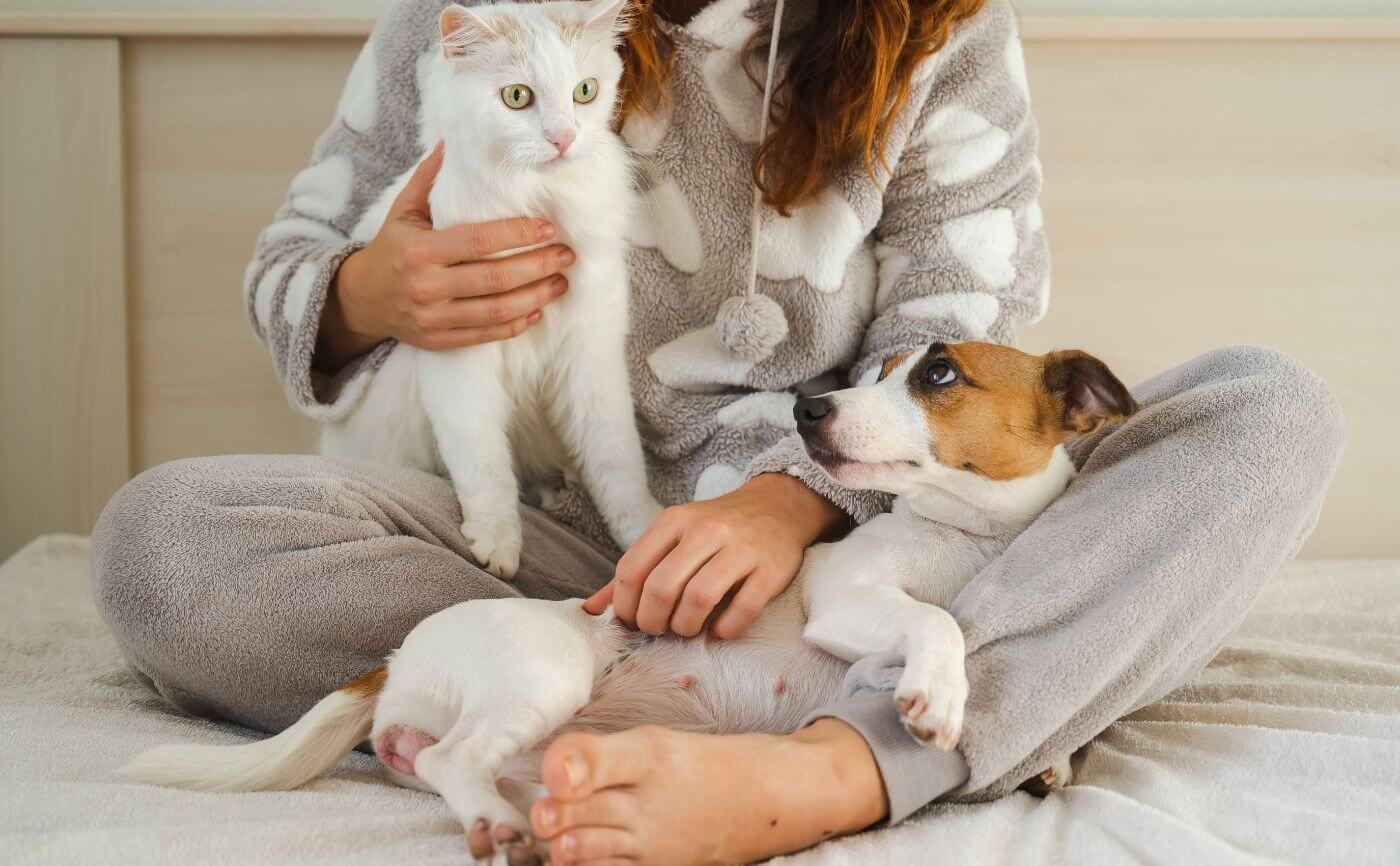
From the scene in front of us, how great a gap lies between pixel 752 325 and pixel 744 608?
421 millimetres

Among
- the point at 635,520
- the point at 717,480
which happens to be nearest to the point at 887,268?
the point at 717,480

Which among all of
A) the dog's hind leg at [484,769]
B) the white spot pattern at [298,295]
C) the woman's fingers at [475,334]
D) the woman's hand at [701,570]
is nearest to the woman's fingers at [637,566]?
the woman's hand at [701,570]

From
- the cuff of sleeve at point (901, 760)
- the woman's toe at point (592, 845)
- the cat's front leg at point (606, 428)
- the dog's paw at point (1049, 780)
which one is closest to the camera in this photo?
the woman's toe at point (592, 845)

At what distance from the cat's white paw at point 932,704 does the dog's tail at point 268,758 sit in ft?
1.62

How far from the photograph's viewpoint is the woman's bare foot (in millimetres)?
759

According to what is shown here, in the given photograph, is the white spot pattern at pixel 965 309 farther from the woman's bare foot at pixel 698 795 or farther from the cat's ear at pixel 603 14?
the woman's bare foot at pixel 698 795

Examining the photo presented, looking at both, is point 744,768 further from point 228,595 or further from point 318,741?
point 228,595

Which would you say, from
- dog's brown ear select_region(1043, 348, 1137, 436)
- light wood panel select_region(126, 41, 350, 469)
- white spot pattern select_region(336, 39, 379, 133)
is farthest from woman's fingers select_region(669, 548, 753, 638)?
light wood panel select_region(126, 41, 350, 469)

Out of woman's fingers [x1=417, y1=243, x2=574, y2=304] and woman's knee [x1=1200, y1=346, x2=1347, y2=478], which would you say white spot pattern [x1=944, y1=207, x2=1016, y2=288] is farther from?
woman's fingers [x1=417, y1=243, x2=574, y2=304]

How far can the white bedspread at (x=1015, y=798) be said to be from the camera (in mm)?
828

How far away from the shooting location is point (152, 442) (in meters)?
2.01

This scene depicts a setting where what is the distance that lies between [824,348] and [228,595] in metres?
0.76

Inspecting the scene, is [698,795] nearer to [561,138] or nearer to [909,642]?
[909,642]

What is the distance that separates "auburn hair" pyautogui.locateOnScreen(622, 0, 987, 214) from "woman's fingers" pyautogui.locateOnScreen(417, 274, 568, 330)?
286 mm
